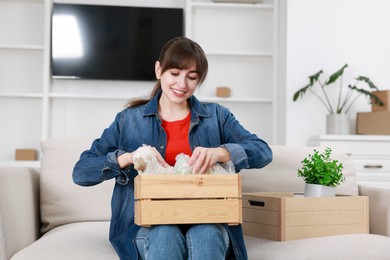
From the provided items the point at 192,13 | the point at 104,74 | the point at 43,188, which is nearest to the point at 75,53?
the point at 104,74

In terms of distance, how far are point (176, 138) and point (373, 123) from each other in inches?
128

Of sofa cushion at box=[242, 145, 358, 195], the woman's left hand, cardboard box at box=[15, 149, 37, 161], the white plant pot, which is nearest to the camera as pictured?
the woman's left hand

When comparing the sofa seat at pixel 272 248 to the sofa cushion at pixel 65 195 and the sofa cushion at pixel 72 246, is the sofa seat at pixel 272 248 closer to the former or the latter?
the sofa cushion at pixel 72 246

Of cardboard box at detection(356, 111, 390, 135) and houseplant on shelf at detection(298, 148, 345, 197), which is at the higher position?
cardboard box at detection(356, 111, 390, 135)

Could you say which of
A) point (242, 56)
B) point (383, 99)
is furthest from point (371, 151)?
point (242, 56)

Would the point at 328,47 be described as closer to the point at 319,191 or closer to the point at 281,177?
the point at 281,177

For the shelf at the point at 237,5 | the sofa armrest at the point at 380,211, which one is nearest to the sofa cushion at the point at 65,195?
the sofa armrest at the point at 380,211

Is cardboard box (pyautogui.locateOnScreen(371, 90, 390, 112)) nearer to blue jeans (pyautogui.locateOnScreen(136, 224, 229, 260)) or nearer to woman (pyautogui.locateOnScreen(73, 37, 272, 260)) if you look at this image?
woman (pyautogui.locateOnScreen(73, 37, 272, 260))

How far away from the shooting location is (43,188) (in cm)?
240

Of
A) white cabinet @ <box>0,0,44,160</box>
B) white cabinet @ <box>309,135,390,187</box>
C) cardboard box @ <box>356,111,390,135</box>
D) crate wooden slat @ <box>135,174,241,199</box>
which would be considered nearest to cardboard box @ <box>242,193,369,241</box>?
crate wooden slat @ <box>135,174,241,199</box>

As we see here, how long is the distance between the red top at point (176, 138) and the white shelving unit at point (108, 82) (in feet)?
11.6

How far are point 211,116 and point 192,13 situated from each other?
12.7 ft

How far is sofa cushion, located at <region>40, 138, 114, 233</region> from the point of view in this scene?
7.83ft

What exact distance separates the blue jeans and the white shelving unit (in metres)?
3.92
